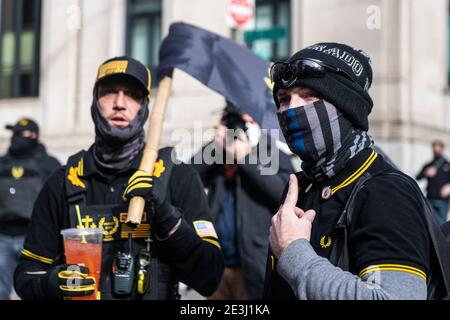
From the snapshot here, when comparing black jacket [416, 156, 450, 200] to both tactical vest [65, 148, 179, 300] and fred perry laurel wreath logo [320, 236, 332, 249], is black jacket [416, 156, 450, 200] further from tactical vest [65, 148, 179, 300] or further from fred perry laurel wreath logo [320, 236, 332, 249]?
fred perry laurel wreath logo [320, 236, 332, 249]

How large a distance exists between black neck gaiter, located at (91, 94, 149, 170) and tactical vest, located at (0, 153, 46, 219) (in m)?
3.51

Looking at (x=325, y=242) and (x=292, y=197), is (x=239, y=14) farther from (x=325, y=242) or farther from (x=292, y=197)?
(x=325, y=242)

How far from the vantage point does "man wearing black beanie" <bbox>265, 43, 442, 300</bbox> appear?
2.04 m

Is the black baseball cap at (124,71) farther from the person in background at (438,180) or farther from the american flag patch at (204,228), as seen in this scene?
the person in background at (438,180)

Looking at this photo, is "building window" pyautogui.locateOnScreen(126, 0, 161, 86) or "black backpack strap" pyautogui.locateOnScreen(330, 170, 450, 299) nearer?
"black backpack strap" pyautogui.locateOnScreen(330, 170, 450, 299)

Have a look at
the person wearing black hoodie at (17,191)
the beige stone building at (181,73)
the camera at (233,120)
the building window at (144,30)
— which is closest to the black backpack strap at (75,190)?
the camera at (233,120)

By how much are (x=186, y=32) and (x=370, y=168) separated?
301 centimetres

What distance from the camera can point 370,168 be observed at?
2293mm

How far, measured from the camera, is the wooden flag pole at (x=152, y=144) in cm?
314

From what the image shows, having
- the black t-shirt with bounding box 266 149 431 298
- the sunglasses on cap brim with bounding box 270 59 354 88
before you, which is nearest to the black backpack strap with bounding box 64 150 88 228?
the sunglasses on cap brim with bounding box 270 59 354 88

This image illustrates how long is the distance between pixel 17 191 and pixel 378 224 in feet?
17.6

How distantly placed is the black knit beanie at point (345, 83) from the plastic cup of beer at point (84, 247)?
1181mm

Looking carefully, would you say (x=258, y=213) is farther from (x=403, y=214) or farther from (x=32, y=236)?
(x=403, y=214)

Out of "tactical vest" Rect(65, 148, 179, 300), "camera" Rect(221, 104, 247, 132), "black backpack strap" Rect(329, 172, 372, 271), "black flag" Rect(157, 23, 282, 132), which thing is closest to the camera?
"black backpack strap" Rect(329, 172, 372, 271)
